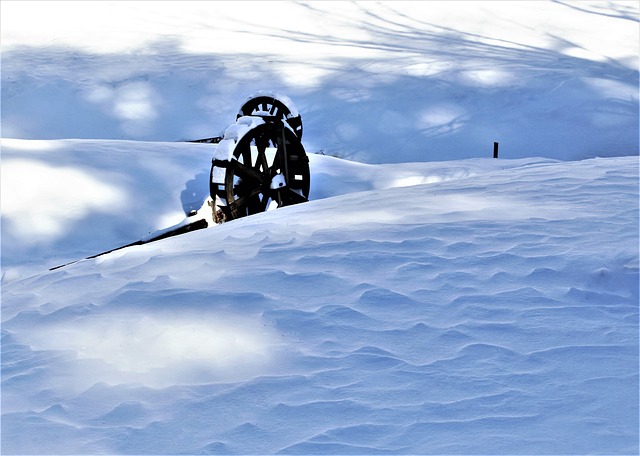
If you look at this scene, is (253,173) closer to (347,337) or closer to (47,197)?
(47,197)

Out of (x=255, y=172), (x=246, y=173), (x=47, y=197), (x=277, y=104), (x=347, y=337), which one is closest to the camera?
(x=347, y=337)

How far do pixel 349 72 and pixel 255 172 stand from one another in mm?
10362

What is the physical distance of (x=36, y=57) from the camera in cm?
2211

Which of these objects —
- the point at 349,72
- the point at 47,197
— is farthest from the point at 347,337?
the point at 349,72

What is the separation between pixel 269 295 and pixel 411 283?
0.78 metres

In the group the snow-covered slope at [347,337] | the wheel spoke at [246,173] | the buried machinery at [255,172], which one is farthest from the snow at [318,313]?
the wheel spoke at [246,173]

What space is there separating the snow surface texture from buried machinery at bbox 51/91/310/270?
5506 millimetres

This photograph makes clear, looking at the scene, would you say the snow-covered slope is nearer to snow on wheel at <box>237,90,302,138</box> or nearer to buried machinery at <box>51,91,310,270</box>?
buried machinery at <box>51,91,310,270</box>

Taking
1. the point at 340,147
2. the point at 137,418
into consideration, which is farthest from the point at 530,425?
the point at 340,147

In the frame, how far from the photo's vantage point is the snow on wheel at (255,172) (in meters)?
10.7

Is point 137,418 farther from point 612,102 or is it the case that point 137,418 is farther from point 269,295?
point 612,102

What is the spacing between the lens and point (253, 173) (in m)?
11.1

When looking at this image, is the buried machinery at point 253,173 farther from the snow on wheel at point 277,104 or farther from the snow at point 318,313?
the snow on wheel at point 277,104

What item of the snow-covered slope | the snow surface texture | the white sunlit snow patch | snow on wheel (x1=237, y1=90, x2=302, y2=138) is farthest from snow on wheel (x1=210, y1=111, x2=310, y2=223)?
the snow surface texture
